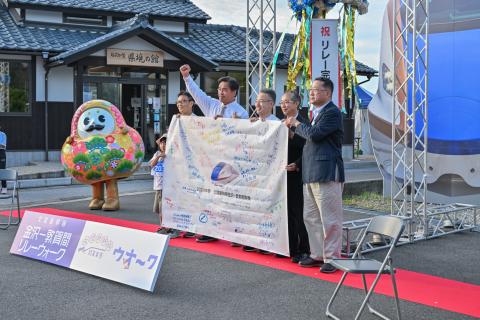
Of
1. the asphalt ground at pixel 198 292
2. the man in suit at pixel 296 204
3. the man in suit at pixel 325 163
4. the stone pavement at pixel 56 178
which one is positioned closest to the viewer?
the asphalt ground at pixel 198 292

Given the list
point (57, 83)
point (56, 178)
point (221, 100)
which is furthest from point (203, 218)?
point (57, 83)

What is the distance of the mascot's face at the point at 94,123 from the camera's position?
32.1 ft

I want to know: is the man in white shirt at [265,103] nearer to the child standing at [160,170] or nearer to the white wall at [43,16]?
the child standing at [160,170]

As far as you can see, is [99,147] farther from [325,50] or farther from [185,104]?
[325,50]

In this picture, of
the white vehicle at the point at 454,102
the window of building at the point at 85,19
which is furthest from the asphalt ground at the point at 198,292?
the window of building at the point at 85,19

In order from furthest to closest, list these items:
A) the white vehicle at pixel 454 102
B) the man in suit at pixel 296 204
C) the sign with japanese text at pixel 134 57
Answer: the sign with japanese text at pixel 134 57 < the white vehicle at pixel 454 102 < the man in suit at pixel 296 204

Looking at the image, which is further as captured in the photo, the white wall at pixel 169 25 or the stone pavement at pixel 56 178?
the white wall at pixel 169 25

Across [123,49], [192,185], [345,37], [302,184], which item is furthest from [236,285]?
[123,49]

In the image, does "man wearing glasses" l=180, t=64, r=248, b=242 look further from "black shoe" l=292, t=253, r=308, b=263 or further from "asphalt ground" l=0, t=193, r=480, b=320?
"asphalt ground" l=0, t=193, r=480, b=320

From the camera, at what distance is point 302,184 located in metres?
6.59

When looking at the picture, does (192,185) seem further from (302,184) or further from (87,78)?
(87,78)

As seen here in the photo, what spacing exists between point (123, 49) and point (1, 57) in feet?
11.6

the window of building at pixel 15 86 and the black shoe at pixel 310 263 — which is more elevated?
the window of building at pixel 15 86

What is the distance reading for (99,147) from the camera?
31.8 feet
